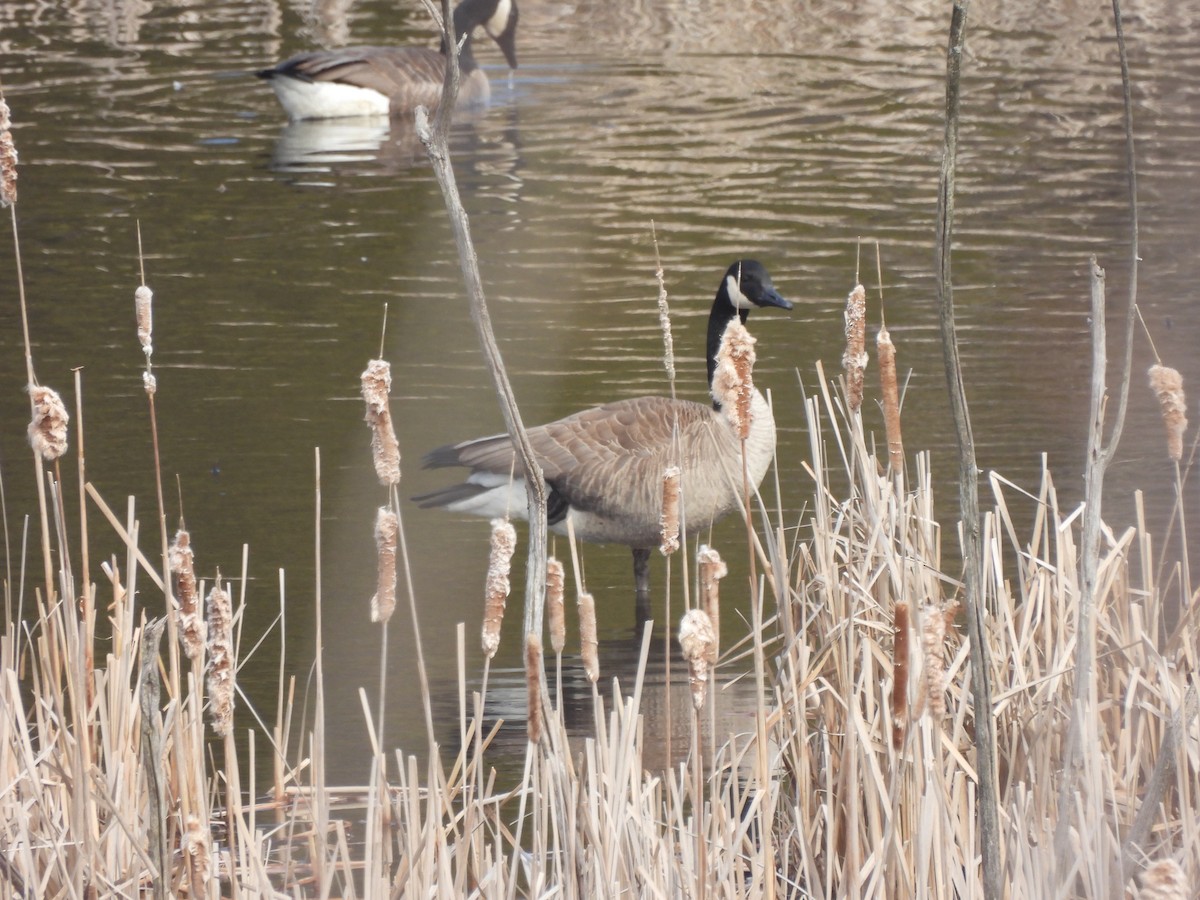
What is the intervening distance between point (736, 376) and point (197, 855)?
3.70 ft

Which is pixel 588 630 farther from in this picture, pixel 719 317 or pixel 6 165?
pixel 719 317

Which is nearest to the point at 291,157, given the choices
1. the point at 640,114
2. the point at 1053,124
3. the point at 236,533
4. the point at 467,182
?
the point at 467,182

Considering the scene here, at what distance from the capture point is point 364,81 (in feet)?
45.1

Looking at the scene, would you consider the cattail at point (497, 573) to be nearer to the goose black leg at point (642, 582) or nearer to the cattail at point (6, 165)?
the cattail at point (6, 165)

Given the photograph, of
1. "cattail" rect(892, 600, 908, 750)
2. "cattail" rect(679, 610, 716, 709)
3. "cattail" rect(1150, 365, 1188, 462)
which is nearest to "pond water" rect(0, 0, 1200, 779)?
"cattail" rect(679, 610, 716, 709)

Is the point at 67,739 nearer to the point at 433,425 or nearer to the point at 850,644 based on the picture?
the point at 850,644

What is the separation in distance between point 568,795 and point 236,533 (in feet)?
12.1

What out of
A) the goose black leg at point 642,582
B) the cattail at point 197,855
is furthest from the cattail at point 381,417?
the goose black leg at point 642,582

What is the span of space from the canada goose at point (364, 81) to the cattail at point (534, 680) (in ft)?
35.7

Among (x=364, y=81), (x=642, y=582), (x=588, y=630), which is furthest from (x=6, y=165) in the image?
(x=364, y=81)

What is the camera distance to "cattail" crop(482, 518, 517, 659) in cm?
255

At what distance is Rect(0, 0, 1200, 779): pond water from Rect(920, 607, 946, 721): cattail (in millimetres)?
2063

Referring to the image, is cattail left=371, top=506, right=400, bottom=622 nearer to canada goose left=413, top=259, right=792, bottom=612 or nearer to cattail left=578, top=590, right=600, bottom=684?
cattail left=578, top=590, right=600, bottom=684

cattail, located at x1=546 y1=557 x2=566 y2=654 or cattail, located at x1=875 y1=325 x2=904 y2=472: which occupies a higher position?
cattail, located at x1=875 y1=325 x2=904 y2=472
